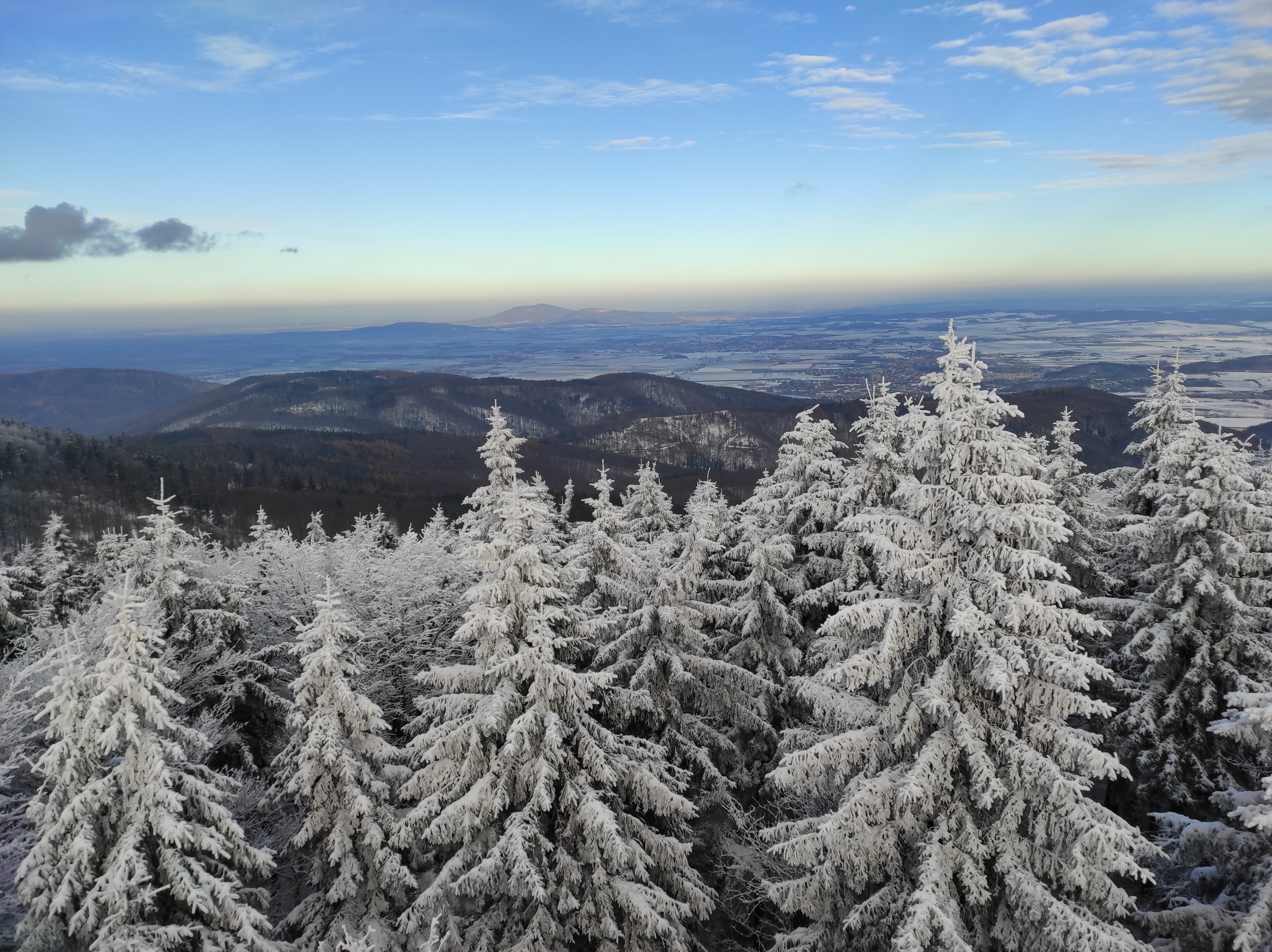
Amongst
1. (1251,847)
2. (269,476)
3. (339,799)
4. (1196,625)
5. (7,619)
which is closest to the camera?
(1251,847)

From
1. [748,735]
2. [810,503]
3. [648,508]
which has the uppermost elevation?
[810,503]

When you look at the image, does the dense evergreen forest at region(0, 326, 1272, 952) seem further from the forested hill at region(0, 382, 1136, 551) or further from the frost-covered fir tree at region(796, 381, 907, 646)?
the forested hill at region(0, 382, 1136, 551)

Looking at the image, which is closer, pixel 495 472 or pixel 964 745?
pixel 964 745

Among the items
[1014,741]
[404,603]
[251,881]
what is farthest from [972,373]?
[404,603]

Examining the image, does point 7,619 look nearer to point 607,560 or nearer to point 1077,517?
point 607,560

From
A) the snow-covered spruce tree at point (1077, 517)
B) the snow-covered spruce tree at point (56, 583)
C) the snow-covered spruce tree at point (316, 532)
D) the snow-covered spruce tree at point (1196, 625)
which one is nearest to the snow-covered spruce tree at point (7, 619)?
the snow-covered spruce tree at point (56, 583)

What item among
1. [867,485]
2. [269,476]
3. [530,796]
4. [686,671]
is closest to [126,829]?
[530,796]

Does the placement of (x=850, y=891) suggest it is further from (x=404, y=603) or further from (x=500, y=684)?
(x=404, y=603)
